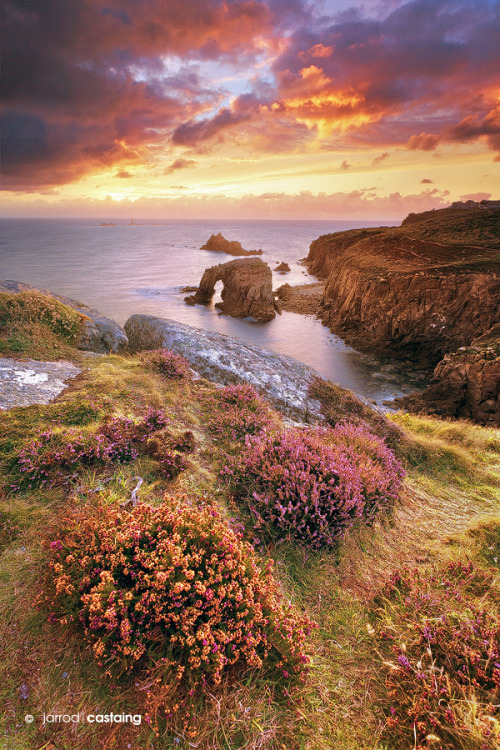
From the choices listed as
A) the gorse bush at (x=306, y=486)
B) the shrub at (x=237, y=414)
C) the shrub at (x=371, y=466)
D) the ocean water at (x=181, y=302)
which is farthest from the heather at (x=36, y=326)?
the ocean water at (x=181, y=302)

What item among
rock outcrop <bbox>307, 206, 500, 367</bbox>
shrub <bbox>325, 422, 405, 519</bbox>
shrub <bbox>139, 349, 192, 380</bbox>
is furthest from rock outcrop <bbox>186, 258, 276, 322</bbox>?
shrub <bbox>325, 422, 405, 519</bbox>

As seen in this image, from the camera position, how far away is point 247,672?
275 cm

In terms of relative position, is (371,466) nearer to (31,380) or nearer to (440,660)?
(440,660)

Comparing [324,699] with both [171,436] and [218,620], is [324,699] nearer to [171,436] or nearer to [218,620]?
[218,620]

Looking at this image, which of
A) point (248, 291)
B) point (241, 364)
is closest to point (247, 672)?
point (241, 364)

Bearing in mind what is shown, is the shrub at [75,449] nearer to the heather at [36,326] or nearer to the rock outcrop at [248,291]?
the heather at [36,326]

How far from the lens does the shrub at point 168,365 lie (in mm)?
8938

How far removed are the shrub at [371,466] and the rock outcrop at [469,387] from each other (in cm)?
1325

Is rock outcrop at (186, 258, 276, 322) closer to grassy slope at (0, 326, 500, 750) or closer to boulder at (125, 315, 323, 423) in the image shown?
boulder at (125, 315, 323, 423)

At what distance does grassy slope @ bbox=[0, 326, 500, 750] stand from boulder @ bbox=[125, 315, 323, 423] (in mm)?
2926

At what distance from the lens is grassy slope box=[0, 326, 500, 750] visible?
7.70ft

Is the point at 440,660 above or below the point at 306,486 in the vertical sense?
below

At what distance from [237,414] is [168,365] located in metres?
3.15

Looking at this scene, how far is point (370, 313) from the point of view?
110 feet
